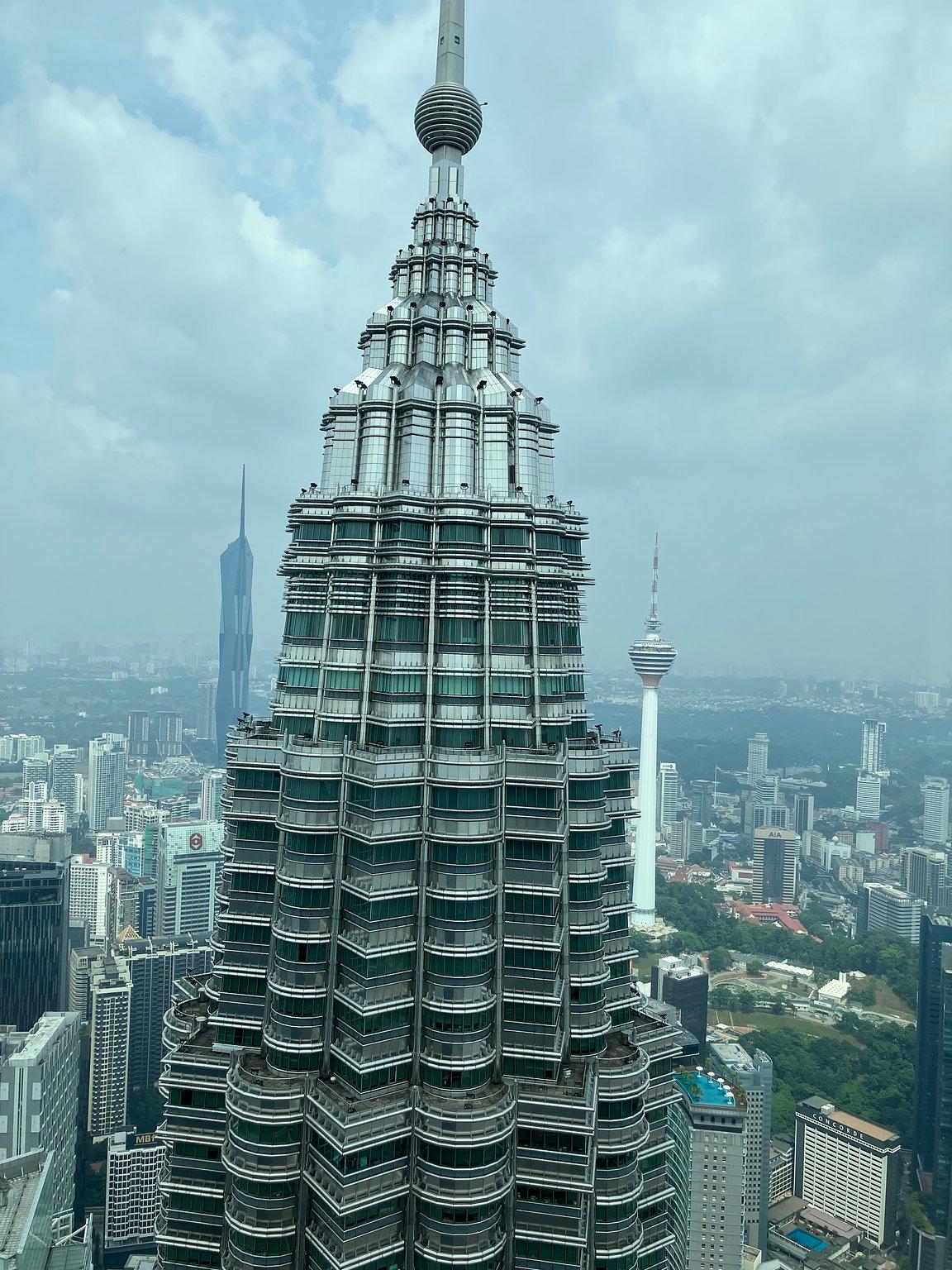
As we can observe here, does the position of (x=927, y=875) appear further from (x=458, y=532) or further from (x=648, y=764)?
(x=458, y=532)

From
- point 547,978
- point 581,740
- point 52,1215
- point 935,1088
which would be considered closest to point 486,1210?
point 547,978

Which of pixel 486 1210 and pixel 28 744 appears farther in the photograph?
pixel 28 744

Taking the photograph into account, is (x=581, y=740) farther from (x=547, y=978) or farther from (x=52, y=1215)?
(x=52, y=1215)

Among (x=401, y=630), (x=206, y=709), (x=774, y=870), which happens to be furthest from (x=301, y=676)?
(x=206, y=709)

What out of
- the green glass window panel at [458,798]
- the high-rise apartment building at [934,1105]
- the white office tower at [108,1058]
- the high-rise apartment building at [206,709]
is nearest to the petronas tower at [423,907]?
the green glass window panel at [458,798]

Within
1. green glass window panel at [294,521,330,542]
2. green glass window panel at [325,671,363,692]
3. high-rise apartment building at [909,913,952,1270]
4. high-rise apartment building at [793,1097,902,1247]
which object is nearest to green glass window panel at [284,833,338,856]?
green glass window panel at [325,671,363,692]

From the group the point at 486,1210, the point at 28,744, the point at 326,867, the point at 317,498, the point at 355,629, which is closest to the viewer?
the point at 486,1210
